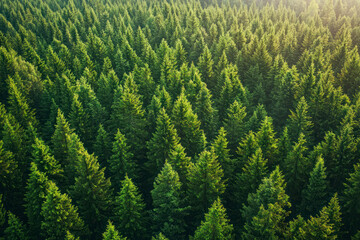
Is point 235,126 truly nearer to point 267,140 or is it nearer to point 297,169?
point 267,140

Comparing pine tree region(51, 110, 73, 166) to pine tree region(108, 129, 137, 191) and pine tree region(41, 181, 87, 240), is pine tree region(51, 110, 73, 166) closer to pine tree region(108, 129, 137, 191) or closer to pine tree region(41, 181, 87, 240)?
pine tree region(108, 129, 137, 191)

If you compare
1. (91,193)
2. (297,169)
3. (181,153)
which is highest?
(181,153)

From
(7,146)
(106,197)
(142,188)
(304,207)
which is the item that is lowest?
(142,188)

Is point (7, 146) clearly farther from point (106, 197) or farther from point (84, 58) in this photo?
point (84, 58)

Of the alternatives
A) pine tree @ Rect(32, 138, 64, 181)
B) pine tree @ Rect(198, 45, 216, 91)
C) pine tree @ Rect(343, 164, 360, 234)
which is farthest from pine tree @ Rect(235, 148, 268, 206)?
pine tree @ Rect(198, 45, 216, 91)

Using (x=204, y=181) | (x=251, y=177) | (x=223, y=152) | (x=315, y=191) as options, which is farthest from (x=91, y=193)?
(x=315, y=191)

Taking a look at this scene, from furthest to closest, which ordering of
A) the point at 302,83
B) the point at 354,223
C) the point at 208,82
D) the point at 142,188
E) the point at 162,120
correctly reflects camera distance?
the point at 208,82
the point at 302,83
the point at 142,188
the point at 162,120
the point at 354,223

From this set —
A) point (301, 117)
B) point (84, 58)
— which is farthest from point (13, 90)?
point (301, 117)
